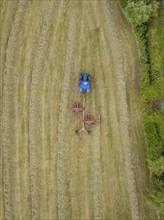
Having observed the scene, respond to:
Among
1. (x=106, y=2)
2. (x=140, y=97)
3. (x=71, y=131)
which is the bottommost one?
(x=71, y=131)

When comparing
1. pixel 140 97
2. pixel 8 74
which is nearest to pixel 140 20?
pixel 140 97

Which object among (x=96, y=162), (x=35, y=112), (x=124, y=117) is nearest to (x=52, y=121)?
(x=35, y=112)

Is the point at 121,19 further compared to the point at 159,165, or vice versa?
the point at 121,19

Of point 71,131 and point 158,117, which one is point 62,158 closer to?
point 71,131

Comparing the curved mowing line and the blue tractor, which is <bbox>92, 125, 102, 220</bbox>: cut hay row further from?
the blue tractor

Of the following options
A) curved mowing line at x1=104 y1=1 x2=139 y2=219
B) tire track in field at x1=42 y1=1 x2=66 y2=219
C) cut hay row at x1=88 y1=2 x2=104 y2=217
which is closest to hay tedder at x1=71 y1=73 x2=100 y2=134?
cut hay row at x1=88 y1=2 x2=104 y2=217

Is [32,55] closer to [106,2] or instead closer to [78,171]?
[106,2]

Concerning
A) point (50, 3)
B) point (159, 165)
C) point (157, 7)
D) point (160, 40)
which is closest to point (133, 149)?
point (159, 165)

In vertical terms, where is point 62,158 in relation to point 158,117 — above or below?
below
